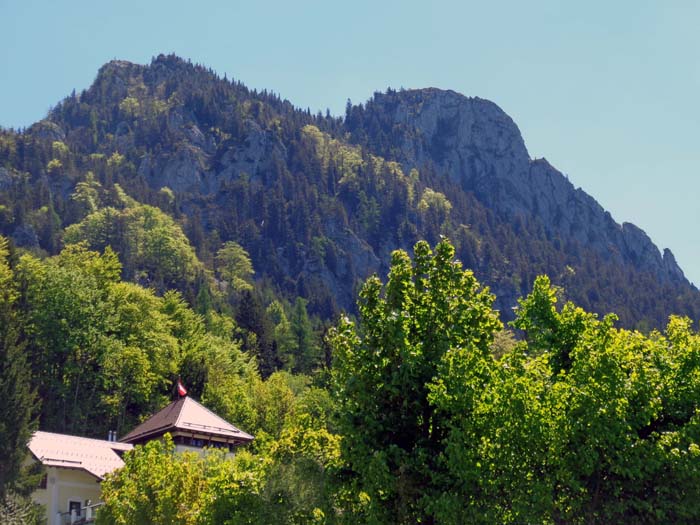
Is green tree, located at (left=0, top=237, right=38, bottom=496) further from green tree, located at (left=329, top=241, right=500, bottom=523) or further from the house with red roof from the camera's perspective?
green tree, located at (left=329, top=241, right=500, bottom=523)

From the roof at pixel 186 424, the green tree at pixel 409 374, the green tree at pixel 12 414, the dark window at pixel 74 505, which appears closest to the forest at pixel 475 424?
the green tree at pixel 409 374

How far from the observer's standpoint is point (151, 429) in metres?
51.7

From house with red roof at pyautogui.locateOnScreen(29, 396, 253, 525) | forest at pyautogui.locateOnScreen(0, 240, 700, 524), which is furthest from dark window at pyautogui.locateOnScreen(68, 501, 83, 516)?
forest at pyautogui.locateOnScreen(0, 240, 700, 524)

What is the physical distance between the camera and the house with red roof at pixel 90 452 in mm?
50344

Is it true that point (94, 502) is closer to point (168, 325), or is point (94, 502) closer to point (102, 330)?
point (102, 330)

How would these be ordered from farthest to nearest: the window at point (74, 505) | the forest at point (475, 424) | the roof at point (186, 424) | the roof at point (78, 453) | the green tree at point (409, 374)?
1. the window at point (74, 505)
2. the roof at point (78, 453)
3. the roof at point (186, 424)
4. the green tree at point (409, 374)
5. the forest at point (475, 424)

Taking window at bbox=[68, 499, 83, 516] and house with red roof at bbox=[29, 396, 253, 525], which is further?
window at bbox=[68, 499, 83, 516]

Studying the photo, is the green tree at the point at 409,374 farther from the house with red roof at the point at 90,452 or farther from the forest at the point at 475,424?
the house with red roof at the point at 90,452

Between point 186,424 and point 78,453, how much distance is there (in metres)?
7.18

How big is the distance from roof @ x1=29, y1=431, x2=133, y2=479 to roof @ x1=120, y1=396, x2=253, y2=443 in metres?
1.21

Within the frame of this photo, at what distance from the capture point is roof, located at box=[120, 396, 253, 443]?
50531mm

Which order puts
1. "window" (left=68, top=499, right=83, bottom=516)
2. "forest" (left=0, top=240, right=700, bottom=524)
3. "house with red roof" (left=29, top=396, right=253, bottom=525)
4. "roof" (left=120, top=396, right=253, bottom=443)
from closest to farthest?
"forest" (left=0, top=240, right=700, bottom=524) → "house with red roof" (left=29, top=396, right=253, bottom=525) → "roof" (left=120, top=396, right=253, bottom=443) → "window" (left=68, top=499, right=83, bottom=516)

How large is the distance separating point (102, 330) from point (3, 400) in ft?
97.6

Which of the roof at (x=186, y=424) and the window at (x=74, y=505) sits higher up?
the roof at (x=186, y=424)
